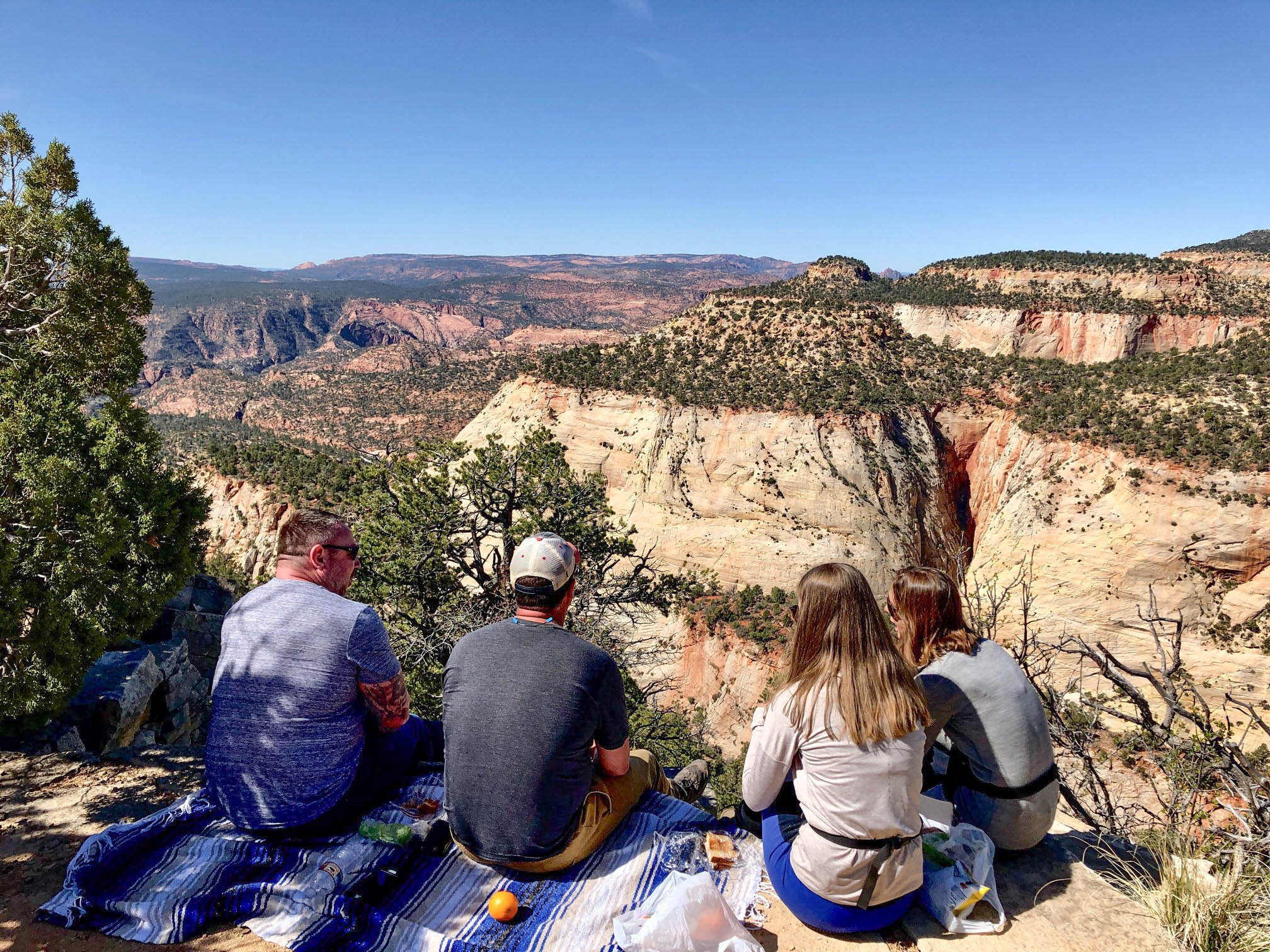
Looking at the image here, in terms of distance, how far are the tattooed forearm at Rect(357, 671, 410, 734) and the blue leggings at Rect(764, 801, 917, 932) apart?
2129mm

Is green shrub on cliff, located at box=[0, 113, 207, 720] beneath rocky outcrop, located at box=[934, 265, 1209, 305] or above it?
beneath

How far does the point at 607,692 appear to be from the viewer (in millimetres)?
3215

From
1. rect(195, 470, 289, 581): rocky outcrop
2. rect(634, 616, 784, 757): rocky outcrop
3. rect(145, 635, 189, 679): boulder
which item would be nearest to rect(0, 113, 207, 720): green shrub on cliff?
rect(145, 635, 189, 679): boulder

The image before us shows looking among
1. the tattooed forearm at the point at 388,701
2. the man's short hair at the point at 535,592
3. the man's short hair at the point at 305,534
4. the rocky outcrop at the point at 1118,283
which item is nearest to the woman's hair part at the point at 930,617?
the man's short hair at the point at 535,592

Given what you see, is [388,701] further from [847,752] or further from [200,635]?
[200,635]

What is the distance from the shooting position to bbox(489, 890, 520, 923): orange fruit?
315 cm

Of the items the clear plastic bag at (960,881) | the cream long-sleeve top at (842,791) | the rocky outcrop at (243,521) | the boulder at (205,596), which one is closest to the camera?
the cream long-sleeve top at (842,791)

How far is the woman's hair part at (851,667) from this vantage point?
296cm

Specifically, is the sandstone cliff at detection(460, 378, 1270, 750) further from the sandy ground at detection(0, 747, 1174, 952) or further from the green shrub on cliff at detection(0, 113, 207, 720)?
the sandy ground at detection(0, 747, 1174, 952)

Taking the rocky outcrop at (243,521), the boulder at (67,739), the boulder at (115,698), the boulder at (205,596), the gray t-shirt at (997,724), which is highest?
the gray t-shirt at (997,724)

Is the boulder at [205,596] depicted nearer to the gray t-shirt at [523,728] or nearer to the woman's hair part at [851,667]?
the gray t-shirt at [523,728]

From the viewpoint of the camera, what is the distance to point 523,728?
3.03 meters

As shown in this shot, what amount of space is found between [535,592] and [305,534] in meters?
1.42

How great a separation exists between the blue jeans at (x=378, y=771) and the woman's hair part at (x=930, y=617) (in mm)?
2668
